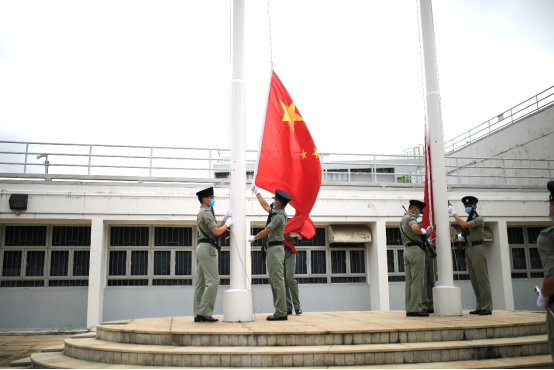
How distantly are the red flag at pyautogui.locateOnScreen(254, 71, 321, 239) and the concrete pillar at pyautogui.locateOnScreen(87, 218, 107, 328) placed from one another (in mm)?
6112

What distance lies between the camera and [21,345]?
1023cm

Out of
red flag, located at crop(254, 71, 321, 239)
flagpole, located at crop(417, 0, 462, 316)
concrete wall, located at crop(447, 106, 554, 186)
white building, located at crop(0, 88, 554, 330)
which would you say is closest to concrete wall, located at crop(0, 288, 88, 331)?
white building, located at crop(0, 88, 554, 330)

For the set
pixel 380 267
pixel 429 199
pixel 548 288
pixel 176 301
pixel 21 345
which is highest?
pixel 429 199

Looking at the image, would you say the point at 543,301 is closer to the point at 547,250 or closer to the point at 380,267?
the point at 547,250

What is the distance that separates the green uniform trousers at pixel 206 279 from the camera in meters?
7.52

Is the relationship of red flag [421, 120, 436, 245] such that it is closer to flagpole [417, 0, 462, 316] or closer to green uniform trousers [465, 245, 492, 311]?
flagpole [417, 0, 462, 316]

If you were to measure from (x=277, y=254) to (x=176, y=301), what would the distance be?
22.9 feet

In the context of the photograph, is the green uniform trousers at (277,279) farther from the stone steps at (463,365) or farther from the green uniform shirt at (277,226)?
the stone steps at (463,365)

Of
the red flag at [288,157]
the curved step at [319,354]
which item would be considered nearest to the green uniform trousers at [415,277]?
the red flag at [288,157]

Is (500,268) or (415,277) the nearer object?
(415,277)

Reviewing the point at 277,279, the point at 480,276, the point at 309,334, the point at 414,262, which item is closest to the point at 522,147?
the point at 480,276

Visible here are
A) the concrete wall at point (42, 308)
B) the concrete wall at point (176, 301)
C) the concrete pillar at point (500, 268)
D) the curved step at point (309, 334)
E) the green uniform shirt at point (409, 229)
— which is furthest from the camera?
the concrete pillar at point (500, 268)

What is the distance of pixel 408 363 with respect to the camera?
5574mm

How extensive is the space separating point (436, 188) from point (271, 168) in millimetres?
2810
